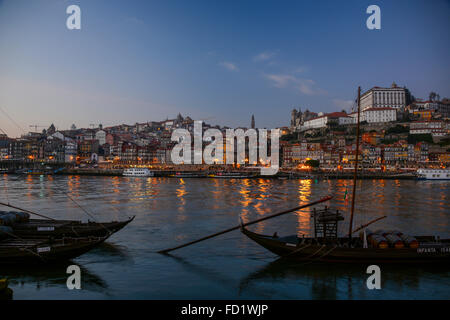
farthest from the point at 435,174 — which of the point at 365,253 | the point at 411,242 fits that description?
the point at 365,253

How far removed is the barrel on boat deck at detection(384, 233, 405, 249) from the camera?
11.4m

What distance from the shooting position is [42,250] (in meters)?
11.2

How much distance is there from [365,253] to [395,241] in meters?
1.12

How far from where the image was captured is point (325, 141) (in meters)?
109

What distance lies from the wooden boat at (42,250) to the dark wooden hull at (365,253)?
6312 millimetres

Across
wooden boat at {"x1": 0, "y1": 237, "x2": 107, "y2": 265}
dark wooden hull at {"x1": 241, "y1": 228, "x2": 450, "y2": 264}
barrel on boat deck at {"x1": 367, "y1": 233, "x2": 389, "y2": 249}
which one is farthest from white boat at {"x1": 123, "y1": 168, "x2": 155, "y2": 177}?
barrel on boat deck at {"x1": 367, "y1": 233, "x2": 389, "y2": 249}

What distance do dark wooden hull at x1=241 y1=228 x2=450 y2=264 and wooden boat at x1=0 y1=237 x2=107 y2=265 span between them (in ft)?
20.7

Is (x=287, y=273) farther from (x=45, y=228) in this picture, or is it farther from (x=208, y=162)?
(x=208, y=162)

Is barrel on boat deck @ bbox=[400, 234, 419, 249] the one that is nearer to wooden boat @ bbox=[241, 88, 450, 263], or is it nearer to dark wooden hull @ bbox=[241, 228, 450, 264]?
wooden boat @ bbox=[241, 88, 450, 263]

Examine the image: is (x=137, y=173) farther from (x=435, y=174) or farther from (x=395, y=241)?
(x=395, y=241)

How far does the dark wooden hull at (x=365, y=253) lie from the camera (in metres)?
11.2

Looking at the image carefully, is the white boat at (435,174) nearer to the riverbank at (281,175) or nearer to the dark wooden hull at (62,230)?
the riverbank at (281,175)

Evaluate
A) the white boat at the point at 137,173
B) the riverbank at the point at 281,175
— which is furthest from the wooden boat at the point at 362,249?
the white boat at the point at 137,173

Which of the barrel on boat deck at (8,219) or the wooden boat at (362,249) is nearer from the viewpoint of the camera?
the wooden boat at (362,249)
